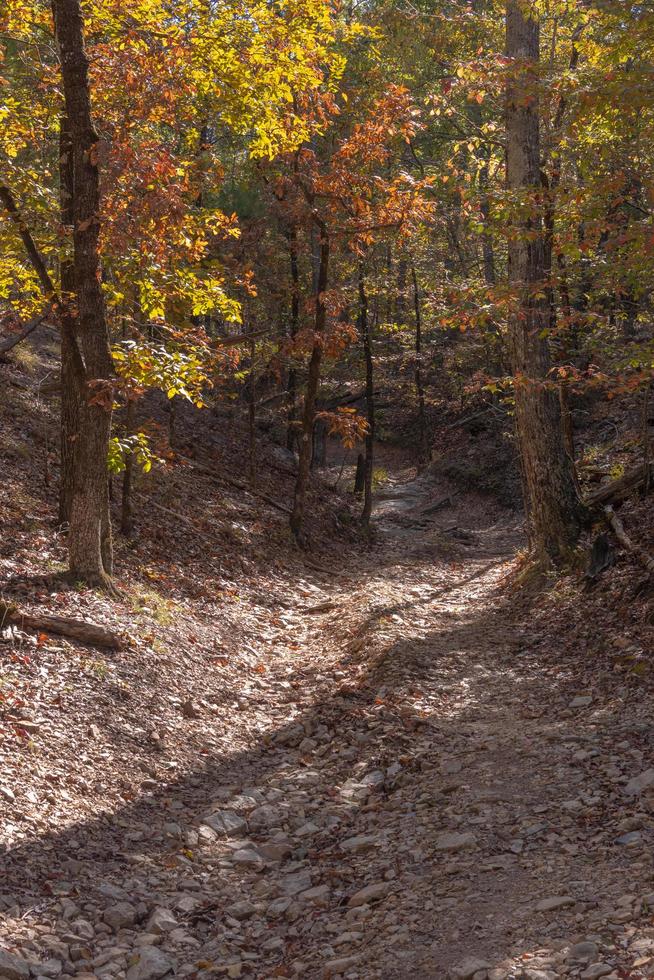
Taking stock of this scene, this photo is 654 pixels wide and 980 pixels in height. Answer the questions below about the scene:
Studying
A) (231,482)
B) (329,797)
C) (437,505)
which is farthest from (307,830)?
(437,505)

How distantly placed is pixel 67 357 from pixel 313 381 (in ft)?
23.0

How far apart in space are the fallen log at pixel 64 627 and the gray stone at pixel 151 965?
12.0ft

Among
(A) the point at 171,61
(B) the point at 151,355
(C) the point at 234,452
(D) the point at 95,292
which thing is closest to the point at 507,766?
(B) the point at 151,355

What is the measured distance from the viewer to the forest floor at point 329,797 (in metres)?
4.29

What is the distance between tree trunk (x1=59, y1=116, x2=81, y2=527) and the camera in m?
8.98

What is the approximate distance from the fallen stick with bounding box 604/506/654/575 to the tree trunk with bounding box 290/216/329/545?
6401 millimetres

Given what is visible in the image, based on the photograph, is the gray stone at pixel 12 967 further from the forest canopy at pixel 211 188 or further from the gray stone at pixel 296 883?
the forest canopy at pixel 211 188

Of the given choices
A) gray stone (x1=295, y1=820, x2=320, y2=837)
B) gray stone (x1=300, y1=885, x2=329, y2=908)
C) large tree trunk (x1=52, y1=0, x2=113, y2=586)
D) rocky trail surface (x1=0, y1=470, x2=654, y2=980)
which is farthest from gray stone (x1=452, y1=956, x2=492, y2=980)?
large tree trunk (x1=52, y1=0, x2=113, y2=586)

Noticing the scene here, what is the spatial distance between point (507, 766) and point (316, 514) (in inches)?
487

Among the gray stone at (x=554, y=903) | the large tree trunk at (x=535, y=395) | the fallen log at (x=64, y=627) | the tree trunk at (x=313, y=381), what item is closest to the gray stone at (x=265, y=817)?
the gray stone at (x=554, y=903)

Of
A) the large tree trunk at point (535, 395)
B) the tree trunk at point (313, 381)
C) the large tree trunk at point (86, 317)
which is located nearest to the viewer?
the large tree trunk at point (86, 317)

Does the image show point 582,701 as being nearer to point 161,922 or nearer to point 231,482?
point 161,922

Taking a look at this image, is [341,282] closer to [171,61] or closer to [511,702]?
[171,61]

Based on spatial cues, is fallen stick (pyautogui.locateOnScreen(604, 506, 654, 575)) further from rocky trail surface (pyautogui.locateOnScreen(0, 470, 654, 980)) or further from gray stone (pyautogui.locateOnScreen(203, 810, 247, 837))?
gray stone (pyautogui.locateOnScreen(203, 810, 247, 837))
